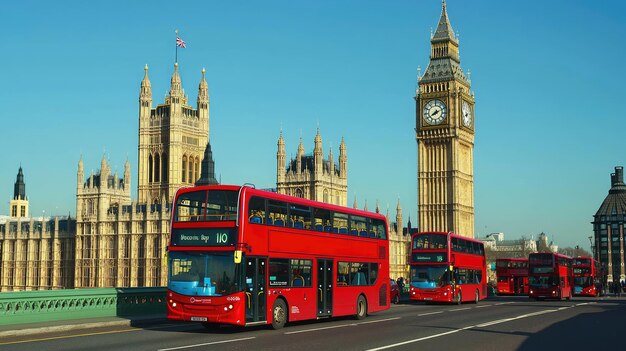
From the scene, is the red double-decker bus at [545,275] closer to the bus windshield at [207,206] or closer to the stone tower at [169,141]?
the bus windshield at [207,206]

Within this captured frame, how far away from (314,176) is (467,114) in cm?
2186

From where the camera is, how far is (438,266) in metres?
38.7

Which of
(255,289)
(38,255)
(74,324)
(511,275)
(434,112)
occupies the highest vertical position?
(434,112)

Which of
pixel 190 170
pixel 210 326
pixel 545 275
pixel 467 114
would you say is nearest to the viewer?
pixel 210 326

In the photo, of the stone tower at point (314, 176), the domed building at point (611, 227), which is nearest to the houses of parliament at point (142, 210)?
the stone tower at point (314, 176)

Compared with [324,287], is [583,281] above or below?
below

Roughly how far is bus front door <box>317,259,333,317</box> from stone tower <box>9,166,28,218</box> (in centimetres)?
16776

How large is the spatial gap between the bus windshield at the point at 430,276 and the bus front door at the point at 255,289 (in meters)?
17.9

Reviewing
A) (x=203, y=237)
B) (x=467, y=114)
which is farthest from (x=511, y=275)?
(x=203, y=237)

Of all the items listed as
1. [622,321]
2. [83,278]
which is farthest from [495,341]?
[83,278]

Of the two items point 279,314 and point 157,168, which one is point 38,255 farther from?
point 279,314

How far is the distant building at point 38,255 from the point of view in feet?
382

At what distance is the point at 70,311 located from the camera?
2456cm

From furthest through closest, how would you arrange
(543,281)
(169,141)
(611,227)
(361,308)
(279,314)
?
(611,227), (169,141), (543,281), (361,308), (279,314)
